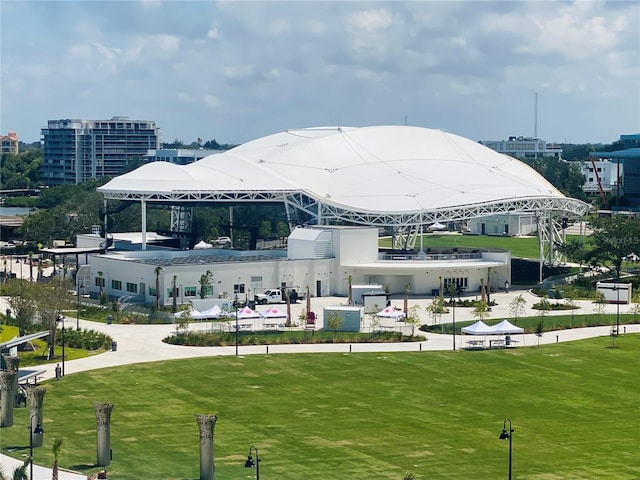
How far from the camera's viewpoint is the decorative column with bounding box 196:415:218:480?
50.9 m

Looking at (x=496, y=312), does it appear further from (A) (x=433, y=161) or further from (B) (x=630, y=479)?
(B) (x=630, y=479)

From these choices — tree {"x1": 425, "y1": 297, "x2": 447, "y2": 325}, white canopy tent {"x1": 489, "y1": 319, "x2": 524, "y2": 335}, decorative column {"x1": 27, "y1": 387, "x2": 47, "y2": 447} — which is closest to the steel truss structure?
tree {"x1": 425, "y1": 297, "x2": 447, "y2": 325}

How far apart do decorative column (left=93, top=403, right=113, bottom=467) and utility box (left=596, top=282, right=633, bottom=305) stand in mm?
60336

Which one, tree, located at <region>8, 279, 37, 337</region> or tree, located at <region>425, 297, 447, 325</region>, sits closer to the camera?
tree, located at <region>8, 279, 37, 337</region>

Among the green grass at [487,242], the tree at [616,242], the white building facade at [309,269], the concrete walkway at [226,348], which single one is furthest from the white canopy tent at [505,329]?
the green grass at [487,242]

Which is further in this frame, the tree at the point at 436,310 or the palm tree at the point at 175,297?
the palm tree at the point at 175,297

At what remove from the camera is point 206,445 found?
51.2 metres

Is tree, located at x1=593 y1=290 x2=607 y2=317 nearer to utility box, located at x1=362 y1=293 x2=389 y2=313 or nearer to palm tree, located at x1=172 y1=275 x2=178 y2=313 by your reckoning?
utility box, located at x1=362 y1=293 x2=389 y2=313

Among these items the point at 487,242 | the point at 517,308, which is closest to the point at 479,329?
the point at 517,308

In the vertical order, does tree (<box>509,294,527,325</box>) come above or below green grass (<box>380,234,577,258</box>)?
below

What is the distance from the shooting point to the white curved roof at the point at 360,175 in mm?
119562

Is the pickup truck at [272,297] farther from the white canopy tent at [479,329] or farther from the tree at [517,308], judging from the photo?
the white canopy tent at [479,329]

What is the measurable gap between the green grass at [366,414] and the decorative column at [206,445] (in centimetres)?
101

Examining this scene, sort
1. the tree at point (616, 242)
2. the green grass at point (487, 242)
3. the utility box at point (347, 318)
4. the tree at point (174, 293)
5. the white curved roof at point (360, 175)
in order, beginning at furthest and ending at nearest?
the green grass at point (487, 242)
the white curved roof at point (360, 175)
the tree at point (616, 242)
the tree at point (174, 293)
the utility box at point (347, 318)
